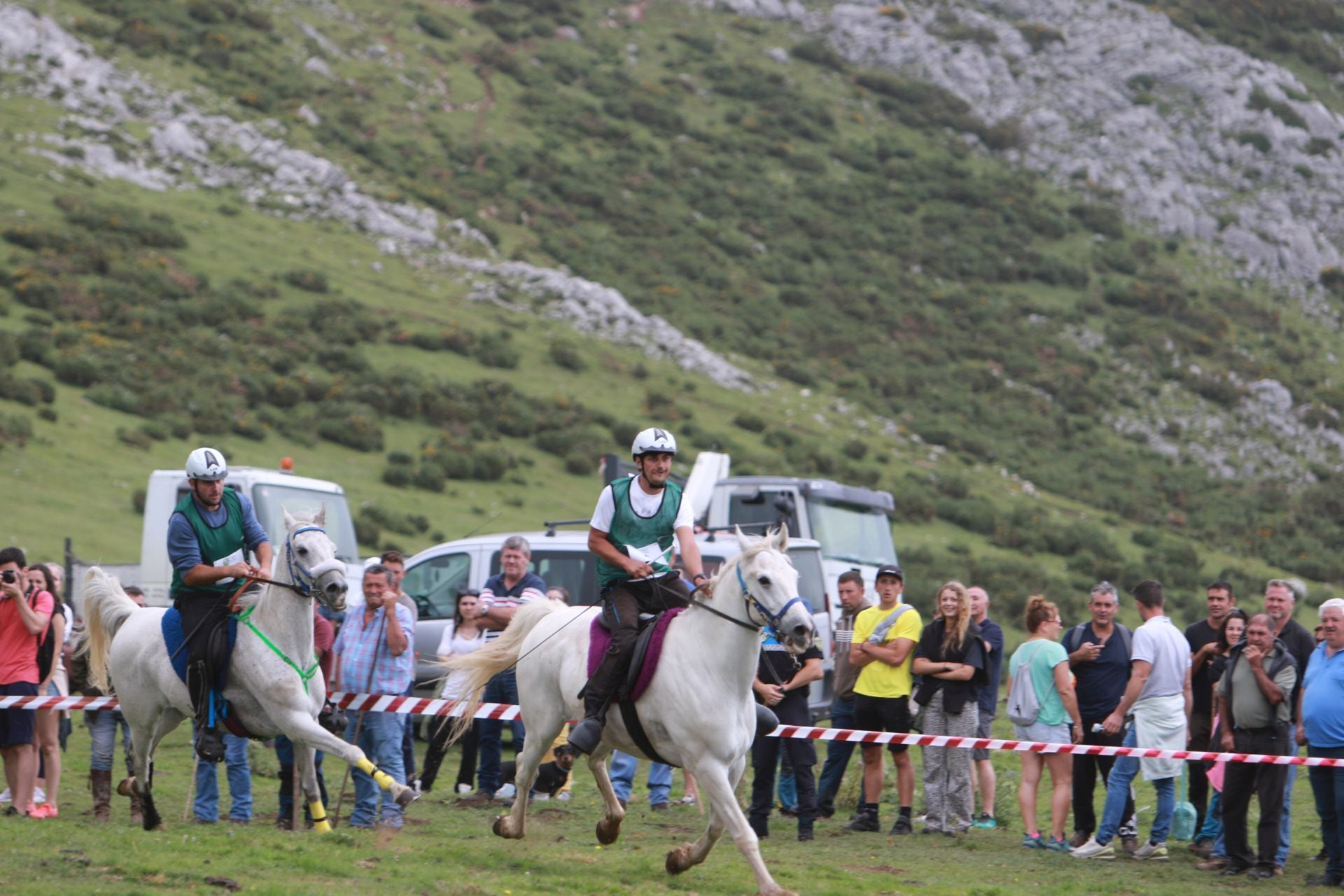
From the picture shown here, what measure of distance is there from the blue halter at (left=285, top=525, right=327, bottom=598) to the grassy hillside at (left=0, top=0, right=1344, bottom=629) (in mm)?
21871

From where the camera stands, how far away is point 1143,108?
317 ft

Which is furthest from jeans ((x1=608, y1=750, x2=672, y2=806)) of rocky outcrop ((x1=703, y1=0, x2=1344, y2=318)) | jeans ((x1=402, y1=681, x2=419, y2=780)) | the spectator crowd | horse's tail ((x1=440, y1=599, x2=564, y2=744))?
rocky outcrop ((x1=703, y1=0, x2=1344, y2=318))

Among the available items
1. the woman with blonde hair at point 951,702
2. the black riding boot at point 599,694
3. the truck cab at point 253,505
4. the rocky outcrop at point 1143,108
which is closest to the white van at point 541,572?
the truck cab at point 253,505

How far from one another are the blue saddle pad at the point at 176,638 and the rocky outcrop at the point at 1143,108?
84.3 metres

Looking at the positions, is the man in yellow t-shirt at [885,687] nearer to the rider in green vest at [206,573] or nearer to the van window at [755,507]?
the rider in green vest at [206,573]

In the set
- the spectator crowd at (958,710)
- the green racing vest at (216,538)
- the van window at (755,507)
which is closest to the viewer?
the green racing vest at (216,538)

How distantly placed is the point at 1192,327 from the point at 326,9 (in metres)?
59.1

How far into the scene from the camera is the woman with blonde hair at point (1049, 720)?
12.0 meters

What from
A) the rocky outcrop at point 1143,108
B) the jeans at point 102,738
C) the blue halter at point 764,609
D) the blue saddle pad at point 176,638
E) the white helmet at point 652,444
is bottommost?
the jeans at point 102,738

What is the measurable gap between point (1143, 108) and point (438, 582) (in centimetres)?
9021

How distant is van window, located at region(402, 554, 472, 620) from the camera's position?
725 inches

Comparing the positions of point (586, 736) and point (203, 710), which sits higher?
point (586, 736)

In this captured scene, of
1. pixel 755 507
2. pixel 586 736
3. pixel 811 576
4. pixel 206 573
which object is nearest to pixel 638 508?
pixel 586 736

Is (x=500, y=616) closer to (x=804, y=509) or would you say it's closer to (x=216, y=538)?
(x=216, y=538)
